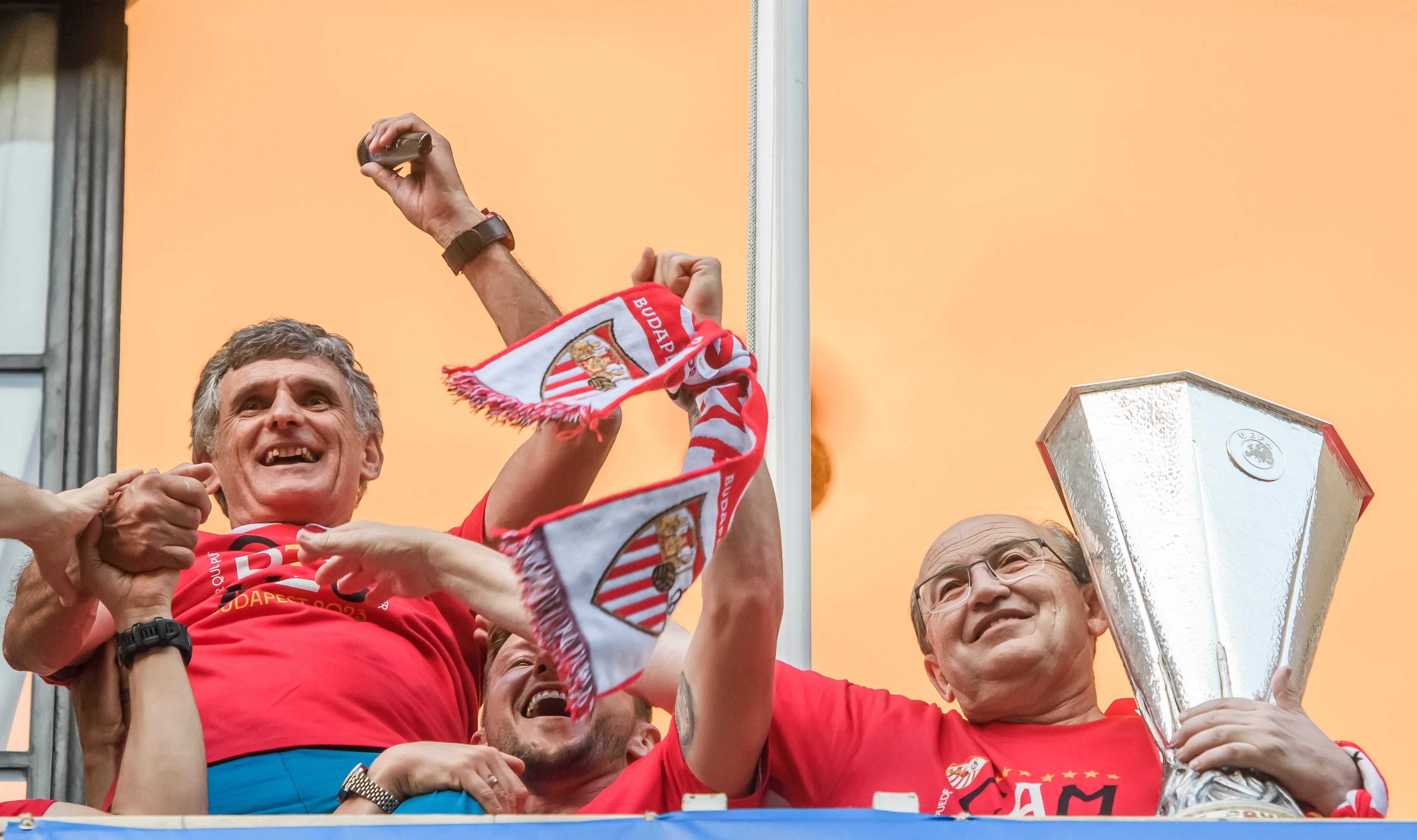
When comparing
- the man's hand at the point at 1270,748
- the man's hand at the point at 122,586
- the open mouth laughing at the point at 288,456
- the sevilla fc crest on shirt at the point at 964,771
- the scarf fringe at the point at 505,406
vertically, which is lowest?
the sevilla fc crest on shirt at the point at 964,771

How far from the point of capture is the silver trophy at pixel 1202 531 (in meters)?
1.34

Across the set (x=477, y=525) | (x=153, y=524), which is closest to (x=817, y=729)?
(x=477, y=525)

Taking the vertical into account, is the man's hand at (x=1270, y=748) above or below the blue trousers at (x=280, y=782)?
above

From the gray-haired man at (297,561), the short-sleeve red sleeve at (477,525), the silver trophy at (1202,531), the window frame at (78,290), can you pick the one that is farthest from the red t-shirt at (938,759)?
the window frame at (78,290)

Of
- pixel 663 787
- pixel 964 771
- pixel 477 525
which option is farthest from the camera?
pixel 477 525

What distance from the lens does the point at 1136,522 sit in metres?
1.47

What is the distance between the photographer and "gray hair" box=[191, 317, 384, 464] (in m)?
1.91

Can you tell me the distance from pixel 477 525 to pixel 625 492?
2.27ft

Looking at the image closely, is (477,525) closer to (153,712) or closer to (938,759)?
(153,712)

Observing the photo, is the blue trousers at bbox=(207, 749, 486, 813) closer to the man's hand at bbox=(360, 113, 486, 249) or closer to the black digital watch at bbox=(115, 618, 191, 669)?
the black digital watch at bbox=(115, 618, 191, 669)

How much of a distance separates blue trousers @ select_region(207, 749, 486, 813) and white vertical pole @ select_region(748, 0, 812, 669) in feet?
1.60

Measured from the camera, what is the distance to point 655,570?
1.20m

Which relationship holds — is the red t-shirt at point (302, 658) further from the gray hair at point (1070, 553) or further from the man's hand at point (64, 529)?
the gray hair at point (1070, 553)

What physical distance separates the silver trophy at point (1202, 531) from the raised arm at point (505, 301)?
0.56 meters
